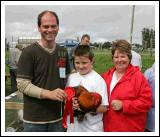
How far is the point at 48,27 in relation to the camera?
2623 mm

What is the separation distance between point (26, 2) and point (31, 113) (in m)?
1.23

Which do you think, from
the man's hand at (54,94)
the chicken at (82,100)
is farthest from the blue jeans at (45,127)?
the man's hand at (54,94)

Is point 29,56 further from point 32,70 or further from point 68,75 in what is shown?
point 68,75

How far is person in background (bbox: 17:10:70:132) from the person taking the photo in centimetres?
259

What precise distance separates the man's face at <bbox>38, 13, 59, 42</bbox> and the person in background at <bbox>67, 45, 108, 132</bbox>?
0.26 m

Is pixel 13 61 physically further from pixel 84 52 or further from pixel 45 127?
pixel 84 52

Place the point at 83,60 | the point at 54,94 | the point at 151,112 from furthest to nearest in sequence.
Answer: the point at 151,112 → the point at 83,60 → the point at 54,94

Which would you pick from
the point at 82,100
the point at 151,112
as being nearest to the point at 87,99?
the point at 82,100

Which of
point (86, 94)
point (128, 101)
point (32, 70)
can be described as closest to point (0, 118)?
point (32, 70)

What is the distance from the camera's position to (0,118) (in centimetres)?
319

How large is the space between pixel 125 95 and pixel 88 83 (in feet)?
1.08

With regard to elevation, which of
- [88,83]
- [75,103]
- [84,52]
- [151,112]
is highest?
[84,52]

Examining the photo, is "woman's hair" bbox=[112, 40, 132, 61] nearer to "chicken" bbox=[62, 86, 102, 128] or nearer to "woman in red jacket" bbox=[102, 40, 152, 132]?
"woman in red jacket" bbox=[102, 40, 152, 132]

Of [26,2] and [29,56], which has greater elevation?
[26,2]
